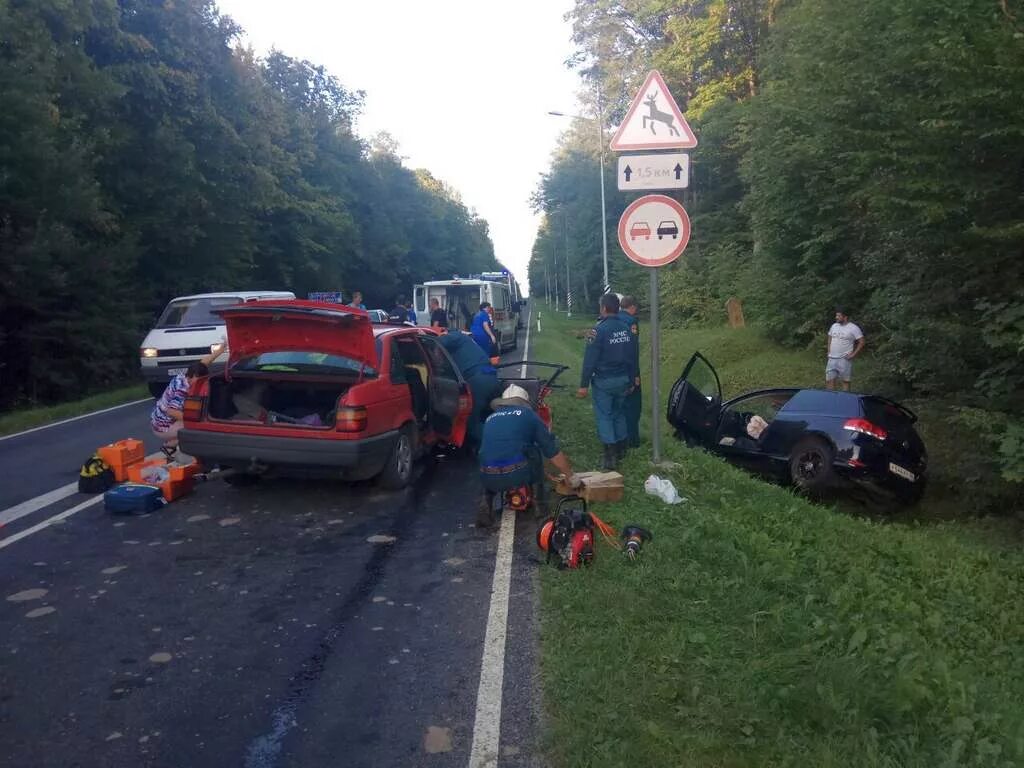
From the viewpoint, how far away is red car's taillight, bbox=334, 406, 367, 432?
23.1 ft

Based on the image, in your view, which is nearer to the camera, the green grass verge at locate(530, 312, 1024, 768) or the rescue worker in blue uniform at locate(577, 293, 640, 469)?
the green grass verge at locate(530, 312, 1024, 768)

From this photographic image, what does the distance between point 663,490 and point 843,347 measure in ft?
26.8

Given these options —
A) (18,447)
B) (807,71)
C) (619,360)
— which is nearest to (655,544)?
(619,360)

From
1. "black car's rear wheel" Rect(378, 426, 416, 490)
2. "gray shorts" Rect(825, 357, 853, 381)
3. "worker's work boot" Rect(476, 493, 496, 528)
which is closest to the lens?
"worker's work boot" Rect(476, 493, 496, 528)

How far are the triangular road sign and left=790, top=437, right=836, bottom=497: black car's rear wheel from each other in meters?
3.73

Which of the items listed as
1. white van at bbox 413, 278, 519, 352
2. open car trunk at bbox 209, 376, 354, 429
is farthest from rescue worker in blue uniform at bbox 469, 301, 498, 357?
white van at bbox 413, 278, 519, 352

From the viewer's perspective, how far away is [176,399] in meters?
8.16

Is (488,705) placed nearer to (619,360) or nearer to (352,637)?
(352,637)

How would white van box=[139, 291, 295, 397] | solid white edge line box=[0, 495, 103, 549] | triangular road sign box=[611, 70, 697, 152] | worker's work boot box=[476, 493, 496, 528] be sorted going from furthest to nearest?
white van box=[139, 291, 295, 397] < triangular road sign box=[611, 70, 697, 152] < worker's work boot box=[476, 493, 496, 528] < solid white edge line box=[0, 495, 103, 549]

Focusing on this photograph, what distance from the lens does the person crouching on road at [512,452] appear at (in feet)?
21.4

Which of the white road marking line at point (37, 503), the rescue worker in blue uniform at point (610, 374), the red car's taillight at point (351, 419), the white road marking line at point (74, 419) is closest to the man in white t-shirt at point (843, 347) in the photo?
the rescue worker in blue uniform at point (610, 374)

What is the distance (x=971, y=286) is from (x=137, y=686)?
778 centimetres

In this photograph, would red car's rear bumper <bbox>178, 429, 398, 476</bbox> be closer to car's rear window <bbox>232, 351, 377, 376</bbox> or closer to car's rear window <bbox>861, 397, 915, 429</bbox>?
car's rear window <bbox>232, 351, 377, 376</bbox>

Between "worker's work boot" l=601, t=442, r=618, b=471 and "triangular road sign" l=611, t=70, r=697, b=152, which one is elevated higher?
"triangular road sign" l=611, t=70, r=697, b=152
